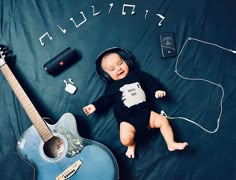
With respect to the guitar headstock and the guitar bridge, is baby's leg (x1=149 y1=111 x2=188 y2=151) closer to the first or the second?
the guitar bridge

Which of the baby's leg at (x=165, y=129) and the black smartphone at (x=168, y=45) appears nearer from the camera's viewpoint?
the baby's leg at (x=165, y=129)

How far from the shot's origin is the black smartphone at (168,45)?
1.42 metres

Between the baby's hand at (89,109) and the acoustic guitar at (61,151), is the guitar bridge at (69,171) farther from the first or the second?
the baby's hand at (89,109)

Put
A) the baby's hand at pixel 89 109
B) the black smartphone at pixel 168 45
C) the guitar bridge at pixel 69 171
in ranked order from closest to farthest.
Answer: the guitar bridge at pixel 69 171, the baby's hand at pixel 89 109, the black smartphone at pixel 168 45

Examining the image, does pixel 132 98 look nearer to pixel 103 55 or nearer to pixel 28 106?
pixel 103 55

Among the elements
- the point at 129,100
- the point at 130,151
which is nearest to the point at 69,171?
the point at 130,151

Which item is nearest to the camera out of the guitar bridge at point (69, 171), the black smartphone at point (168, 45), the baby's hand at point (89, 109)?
the guitar bridge at point (69, 171)

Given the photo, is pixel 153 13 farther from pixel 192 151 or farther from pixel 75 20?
pixel 192 151

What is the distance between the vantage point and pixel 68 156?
122 cm

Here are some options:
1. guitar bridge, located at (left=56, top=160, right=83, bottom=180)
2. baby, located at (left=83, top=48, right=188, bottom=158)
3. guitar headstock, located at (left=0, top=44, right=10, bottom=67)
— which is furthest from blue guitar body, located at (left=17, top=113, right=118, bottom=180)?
guitar headstock, located at (left=0, top=44, right=10, bottom=67)

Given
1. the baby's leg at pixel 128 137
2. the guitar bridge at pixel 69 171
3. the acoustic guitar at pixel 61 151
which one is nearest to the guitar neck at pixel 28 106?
the acoustic guitar at pixel 61 151

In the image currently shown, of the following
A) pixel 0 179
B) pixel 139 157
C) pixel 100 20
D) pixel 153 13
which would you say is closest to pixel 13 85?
pixel 0 179

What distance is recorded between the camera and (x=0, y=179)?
1.30m

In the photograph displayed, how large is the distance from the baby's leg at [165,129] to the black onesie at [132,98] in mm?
28
